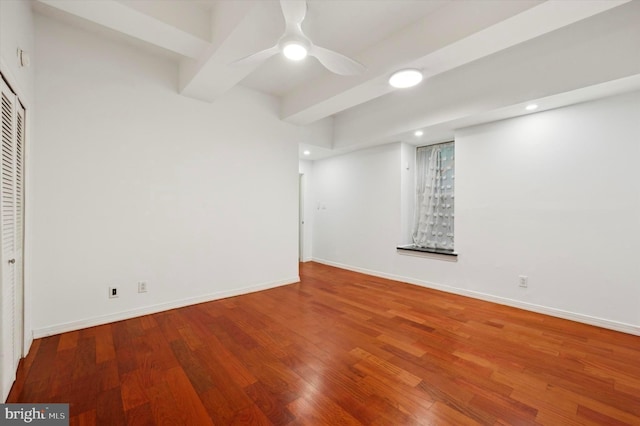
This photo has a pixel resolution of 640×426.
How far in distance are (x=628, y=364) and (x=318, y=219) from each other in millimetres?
5043

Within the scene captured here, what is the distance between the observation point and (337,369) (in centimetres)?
205

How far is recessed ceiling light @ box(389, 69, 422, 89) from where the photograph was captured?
2.55 m

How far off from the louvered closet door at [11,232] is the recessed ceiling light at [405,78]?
2.89 metres

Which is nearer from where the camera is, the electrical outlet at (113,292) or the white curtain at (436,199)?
the electrical outlet at (113,292)

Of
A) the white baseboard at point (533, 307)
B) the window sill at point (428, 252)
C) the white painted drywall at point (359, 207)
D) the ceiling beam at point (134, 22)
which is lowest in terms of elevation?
the white baseboard at point (533, 307)

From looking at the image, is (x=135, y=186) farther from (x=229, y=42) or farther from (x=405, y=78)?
(x=405, y=78)

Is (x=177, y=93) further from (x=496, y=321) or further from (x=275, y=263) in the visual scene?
(x=496, y=321)

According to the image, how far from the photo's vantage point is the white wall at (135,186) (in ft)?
8.38

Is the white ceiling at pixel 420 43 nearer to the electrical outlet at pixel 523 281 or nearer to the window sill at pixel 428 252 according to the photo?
the window sill at pixel 428 252

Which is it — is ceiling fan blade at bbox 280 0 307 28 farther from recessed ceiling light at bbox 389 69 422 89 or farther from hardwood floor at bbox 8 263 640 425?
hardwood floor at bbox 8 263 640 425

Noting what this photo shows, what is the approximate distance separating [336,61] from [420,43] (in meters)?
0.81

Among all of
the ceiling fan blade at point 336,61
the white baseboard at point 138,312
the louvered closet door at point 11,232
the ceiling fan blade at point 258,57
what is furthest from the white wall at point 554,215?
the louvered closet door at point 11,232

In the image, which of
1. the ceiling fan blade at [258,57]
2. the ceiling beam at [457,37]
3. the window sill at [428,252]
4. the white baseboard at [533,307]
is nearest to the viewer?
the ceiling beam at [457,37]

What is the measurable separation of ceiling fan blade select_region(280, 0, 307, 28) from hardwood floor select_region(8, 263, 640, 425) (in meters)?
2.42
